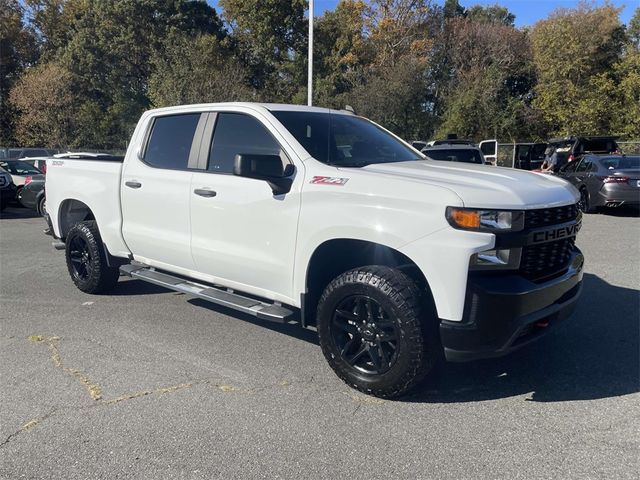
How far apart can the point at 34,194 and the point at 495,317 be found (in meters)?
14.5

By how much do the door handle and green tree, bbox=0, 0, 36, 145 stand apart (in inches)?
1679

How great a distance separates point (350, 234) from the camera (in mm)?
3746

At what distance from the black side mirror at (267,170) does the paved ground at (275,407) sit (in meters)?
1.42

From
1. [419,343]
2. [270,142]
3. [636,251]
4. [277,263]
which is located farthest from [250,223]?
[636,251]

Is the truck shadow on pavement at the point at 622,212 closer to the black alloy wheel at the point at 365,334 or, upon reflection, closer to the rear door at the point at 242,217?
the rear door at the point at 242,217

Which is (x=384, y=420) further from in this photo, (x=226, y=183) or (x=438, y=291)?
(x=226, y=183)

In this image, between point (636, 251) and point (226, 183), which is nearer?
point (226, 183)

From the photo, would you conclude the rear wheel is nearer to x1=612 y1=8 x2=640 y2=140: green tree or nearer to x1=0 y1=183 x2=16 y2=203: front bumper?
x1=0 y1=183 x2=16 y2=203: front bumper

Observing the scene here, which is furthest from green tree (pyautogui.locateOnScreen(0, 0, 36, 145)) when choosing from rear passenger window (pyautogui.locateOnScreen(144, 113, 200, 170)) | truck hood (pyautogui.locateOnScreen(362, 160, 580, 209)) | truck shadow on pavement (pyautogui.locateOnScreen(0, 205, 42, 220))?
truck hood (pyautogui.locateOnScreen(362, 160, 580, 209))

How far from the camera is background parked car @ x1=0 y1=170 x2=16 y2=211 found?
49.5 ft

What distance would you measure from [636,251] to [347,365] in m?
6.75

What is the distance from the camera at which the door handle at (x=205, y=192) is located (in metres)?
4.60

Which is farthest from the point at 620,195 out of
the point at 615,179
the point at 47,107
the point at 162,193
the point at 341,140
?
the point at 47,107

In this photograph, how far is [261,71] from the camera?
39.8 meters
